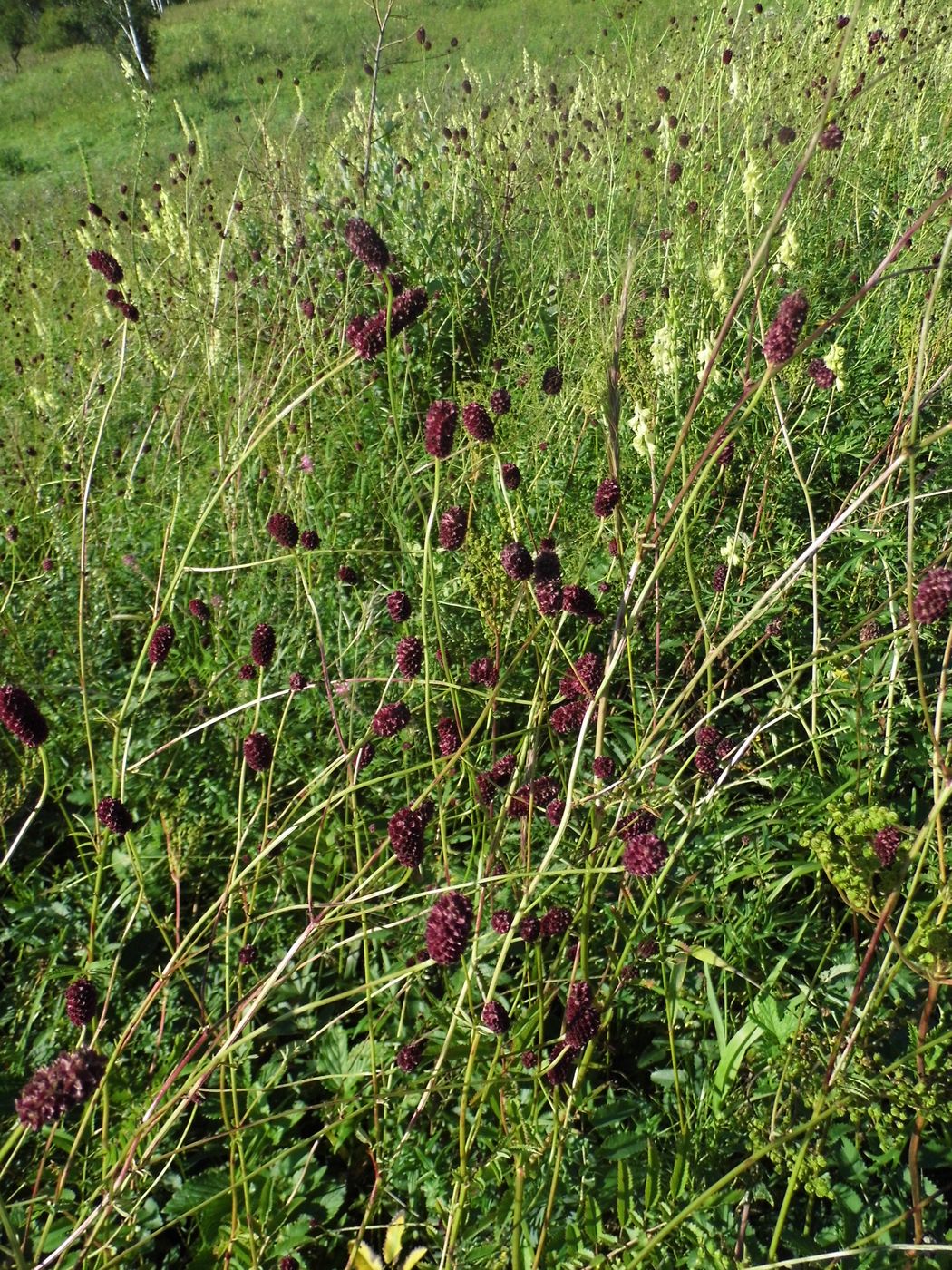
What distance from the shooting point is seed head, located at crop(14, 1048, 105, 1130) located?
2.21 feet

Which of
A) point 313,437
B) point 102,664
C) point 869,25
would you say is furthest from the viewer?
point 869,25

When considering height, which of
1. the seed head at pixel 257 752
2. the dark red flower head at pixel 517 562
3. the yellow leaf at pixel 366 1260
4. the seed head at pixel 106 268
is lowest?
the yellow leaf at pixel 366 1260

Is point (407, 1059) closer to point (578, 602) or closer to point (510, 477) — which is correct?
point (578, 602)

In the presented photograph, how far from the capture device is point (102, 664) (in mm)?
1928

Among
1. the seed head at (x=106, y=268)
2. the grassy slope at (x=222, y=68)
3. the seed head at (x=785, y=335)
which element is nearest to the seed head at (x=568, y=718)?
the seed head at (x=785, y=335)

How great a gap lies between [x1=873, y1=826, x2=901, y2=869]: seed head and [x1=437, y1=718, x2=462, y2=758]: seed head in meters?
0.52

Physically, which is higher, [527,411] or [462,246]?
[462,246]

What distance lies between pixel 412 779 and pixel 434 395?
174 centimetres

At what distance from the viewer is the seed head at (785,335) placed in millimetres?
772

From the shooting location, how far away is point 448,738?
3.87 feet

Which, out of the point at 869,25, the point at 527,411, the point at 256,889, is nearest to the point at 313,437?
the point at 527,411

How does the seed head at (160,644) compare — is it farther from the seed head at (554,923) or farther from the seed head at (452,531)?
the seed head at (554,923)

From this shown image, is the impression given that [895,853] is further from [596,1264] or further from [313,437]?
[313,437]

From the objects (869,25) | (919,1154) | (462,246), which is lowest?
(919,1154)
